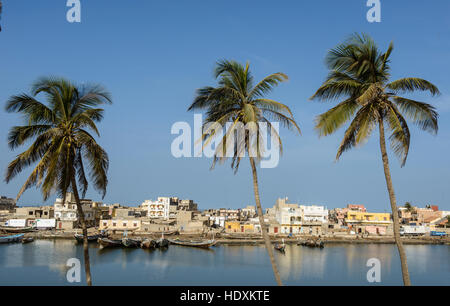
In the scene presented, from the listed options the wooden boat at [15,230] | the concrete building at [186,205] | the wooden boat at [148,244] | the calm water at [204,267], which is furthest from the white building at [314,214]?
the wooden boat at [15,230]


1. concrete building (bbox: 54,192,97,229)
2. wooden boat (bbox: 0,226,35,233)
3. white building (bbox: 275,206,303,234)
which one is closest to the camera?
wooden boat (bbox: 0,226,35,233)

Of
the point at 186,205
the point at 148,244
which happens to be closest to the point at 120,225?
the point at 148,244

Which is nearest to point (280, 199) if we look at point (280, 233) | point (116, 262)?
point (280, 233)

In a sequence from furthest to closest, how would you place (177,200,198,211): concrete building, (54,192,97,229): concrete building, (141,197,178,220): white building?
(177,200,198,211): concrete building
(141,197,178,220): white building
(54,192,97,229): concrete building

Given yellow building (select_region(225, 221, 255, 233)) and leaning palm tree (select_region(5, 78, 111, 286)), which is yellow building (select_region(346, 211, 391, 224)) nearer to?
yellow building (select_region(225, 221, 255, 233))

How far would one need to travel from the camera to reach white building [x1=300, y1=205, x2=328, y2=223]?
82500 millimetres

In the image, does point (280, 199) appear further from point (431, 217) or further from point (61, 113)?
point (61, 113)

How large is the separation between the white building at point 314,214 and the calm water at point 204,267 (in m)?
23.1

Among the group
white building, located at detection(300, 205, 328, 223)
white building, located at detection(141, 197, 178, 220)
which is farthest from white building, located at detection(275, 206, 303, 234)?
white building, located at detection(141, 197, 178, 220)

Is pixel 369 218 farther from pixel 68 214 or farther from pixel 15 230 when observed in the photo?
pixel 15 230

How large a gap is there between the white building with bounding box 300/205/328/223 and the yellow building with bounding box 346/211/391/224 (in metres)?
10.4

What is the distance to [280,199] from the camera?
3430 inches

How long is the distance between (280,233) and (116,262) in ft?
148
